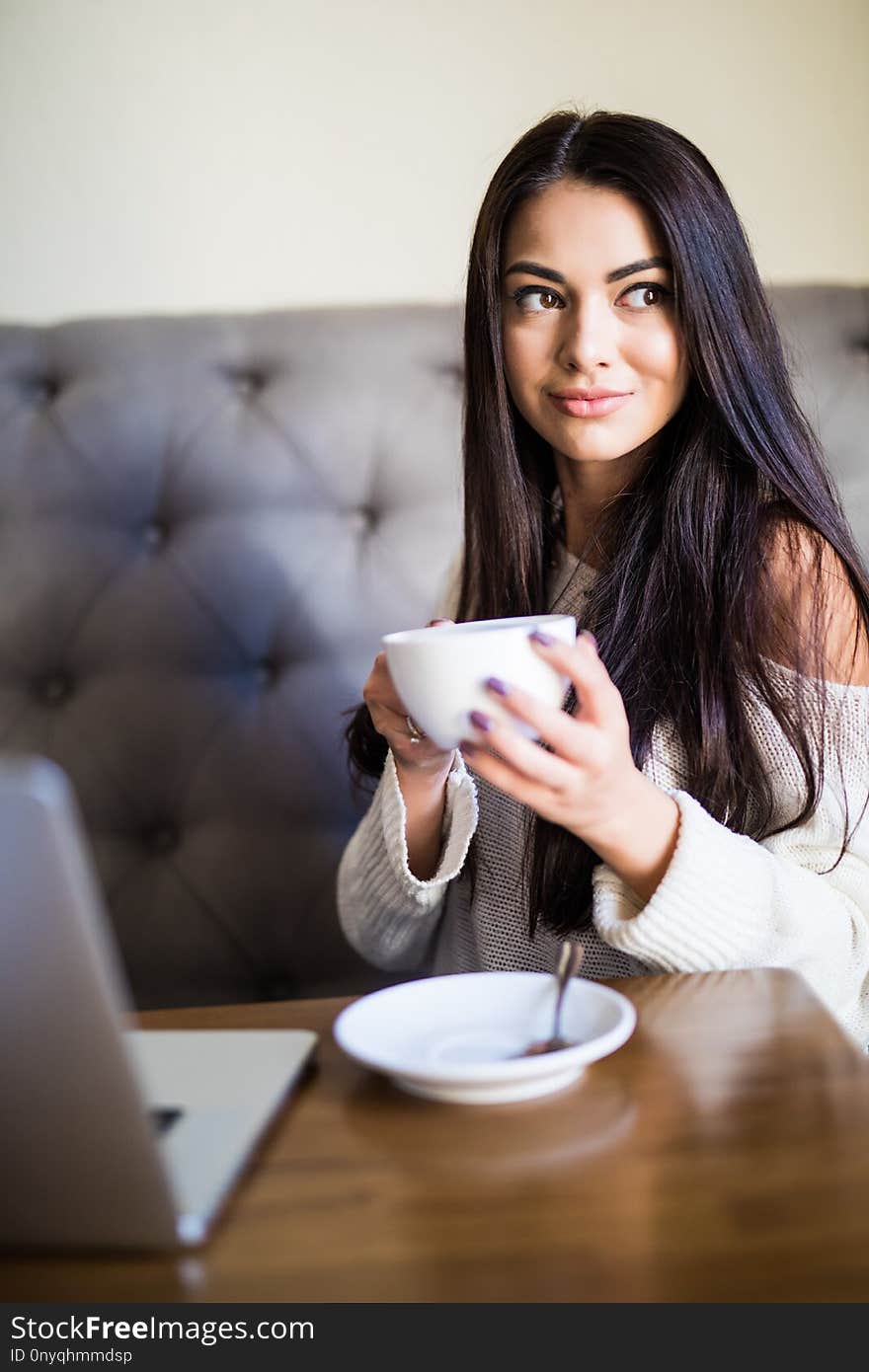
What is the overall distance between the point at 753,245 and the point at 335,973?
0.99 metres

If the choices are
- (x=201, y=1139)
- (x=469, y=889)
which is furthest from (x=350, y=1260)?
(x=469, y=889)

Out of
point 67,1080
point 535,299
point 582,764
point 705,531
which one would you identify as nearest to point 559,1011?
point 582,764

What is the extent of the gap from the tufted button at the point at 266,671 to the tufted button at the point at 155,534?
18cm

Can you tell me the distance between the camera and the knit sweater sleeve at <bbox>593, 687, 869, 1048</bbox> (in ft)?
2.53

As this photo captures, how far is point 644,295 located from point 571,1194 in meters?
0.80

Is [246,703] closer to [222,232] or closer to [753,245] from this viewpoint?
[222,232]

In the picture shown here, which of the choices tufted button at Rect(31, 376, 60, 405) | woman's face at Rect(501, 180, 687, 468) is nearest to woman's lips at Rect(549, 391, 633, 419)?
woman's face at Rect(501, 180, 687, 468)

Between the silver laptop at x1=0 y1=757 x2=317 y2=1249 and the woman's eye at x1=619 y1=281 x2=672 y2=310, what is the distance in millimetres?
766

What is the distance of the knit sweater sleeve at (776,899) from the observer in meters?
0.77

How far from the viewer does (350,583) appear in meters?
1.36

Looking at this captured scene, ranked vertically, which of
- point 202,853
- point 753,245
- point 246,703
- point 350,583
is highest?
point 753,245

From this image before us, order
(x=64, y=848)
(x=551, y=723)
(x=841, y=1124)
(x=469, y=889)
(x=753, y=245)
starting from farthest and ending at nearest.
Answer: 1. (x=753, y=245)
2. (x=469, y=889)
3. (x=551, y=723)
4. (x=841, y=1124)
5. (x=64, y=848)

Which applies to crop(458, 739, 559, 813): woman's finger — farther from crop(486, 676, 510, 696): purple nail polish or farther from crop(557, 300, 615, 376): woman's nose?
crop(557, 300, 615, 376): woman's nose

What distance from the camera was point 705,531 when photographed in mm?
1066
